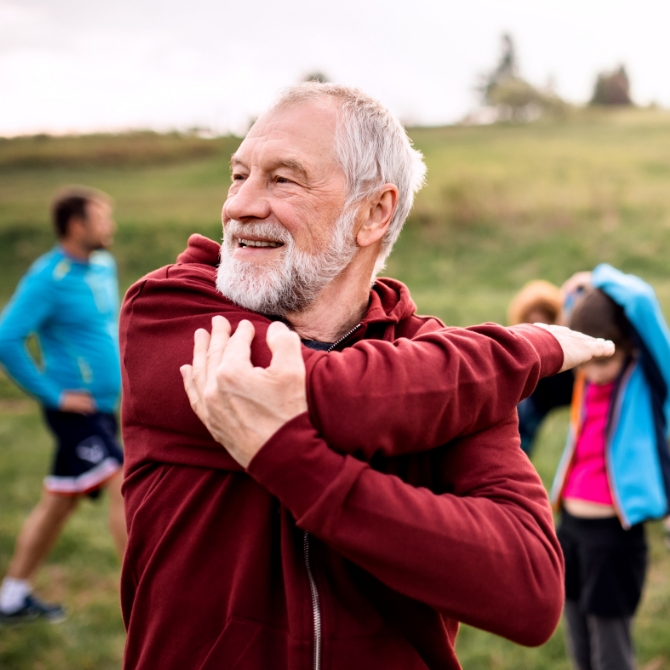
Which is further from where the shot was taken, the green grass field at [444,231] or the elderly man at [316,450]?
the green grass field at [444,231]

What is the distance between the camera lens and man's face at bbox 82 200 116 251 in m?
4.95

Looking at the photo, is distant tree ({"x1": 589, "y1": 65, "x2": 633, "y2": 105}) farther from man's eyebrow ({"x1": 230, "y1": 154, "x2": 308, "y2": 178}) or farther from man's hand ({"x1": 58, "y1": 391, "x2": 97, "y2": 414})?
man's eyebrow ({"x1": 230, "y1": 154, "x2": 308, "y2": 178})

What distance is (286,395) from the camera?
4.39 feet

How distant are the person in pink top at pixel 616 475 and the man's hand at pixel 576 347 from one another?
5.54 ft

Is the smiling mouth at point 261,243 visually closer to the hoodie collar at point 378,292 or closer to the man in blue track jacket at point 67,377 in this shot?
the hoodie collar at point 378,292

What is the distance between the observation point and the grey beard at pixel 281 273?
172cm

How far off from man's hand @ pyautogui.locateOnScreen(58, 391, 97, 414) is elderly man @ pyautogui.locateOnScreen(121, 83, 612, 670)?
3177 mm

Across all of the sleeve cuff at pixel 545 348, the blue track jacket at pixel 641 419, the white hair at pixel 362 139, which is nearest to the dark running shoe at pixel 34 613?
the blue track jacket at pixel 641 419

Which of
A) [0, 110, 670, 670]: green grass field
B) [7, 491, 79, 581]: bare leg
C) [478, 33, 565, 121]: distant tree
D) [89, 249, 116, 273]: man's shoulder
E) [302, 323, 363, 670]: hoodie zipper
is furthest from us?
[478, 33, 565, 121]: distant tree

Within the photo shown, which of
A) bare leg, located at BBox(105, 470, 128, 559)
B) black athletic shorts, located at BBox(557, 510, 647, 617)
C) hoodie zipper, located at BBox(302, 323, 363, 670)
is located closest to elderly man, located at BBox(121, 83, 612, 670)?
hoodie zipper, located at BBox(302, 323, 363, 670)

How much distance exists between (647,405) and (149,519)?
8.41ft

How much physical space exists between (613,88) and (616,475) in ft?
169

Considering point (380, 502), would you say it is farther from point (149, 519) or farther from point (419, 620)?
point (149, 519)

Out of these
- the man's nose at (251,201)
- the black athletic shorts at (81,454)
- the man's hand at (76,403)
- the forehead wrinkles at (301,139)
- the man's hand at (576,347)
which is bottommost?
the black athletic shorts at (81,454)
